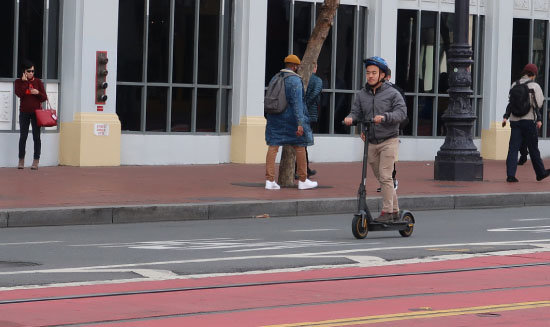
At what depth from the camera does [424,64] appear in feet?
94.4

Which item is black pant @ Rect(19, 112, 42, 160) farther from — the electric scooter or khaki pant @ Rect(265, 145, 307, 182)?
the electric scooter

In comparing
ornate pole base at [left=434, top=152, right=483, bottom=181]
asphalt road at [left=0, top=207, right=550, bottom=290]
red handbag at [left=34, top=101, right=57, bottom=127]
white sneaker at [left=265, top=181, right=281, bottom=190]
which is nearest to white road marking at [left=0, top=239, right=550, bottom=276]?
asphalt road at [left=0, top=207, right=550, bottom=290]

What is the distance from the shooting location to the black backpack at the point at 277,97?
710 inches

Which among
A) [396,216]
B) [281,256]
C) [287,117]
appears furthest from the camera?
[287,117]

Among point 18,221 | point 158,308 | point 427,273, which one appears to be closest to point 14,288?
point 158,308

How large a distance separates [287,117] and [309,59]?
4.33 ft

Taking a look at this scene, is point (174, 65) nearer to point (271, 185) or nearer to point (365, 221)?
point (271, 185)

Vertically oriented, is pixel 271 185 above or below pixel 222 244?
above

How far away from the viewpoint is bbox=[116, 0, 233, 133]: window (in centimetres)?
2419

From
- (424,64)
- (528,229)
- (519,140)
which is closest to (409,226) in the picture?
(528,229)

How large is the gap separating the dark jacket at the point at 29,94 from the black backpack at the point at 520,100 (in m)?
7.60

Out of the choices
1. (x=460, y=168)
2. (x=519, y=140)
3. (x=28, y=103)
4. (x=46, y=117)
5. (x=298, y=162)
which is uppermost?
(x=28, y=103)

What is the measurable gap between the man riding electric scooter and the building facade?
1106cm

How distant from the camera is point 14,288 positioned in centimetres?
855
